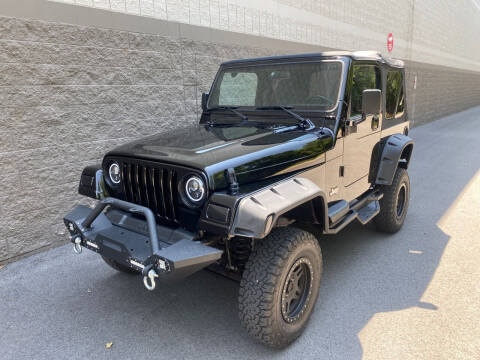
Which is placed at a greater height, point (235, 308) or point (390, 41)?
point (390, 41)

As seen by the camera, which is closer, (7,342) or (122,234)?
(122,234)

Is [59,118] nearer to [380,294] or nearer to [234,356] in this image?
[234,356]

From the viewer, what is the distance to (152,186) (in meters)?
2.62

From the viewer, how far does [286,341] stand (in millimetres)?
2564

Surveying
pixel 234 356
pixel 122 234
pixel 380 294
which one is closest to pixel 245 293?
pixel 234 356

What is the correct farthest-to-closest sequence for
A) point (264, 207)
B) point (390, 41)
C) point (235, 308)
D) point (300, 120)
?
point (390, 41), point (300, 120), point (235, 308), point (264, 207)

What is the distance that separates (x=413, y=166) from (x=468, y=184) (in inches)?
58.9

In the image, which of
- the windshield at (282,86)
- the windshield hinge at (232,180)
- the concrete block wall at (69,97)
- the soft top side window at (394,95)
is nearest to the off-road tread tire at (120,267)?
the concrete block wall at (69,97)

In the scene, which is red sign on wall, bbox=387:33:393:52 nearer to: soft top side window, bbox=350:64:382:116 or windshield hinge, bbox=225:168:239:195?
soft top side window, bbox=350:64:382:116

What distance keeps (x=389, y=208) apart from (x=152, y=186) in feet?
9.17

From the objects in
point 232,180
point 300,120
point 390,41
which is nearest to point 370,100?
point 300,120

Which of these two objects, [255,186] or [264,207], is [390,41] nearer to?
[255,186]

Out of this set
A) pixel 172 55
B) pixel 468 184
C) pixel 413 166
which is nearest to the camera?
pixel 172 55

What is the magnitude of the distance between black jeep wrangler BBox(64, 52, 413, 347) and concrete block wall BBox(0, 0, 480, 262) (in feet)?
4.16
